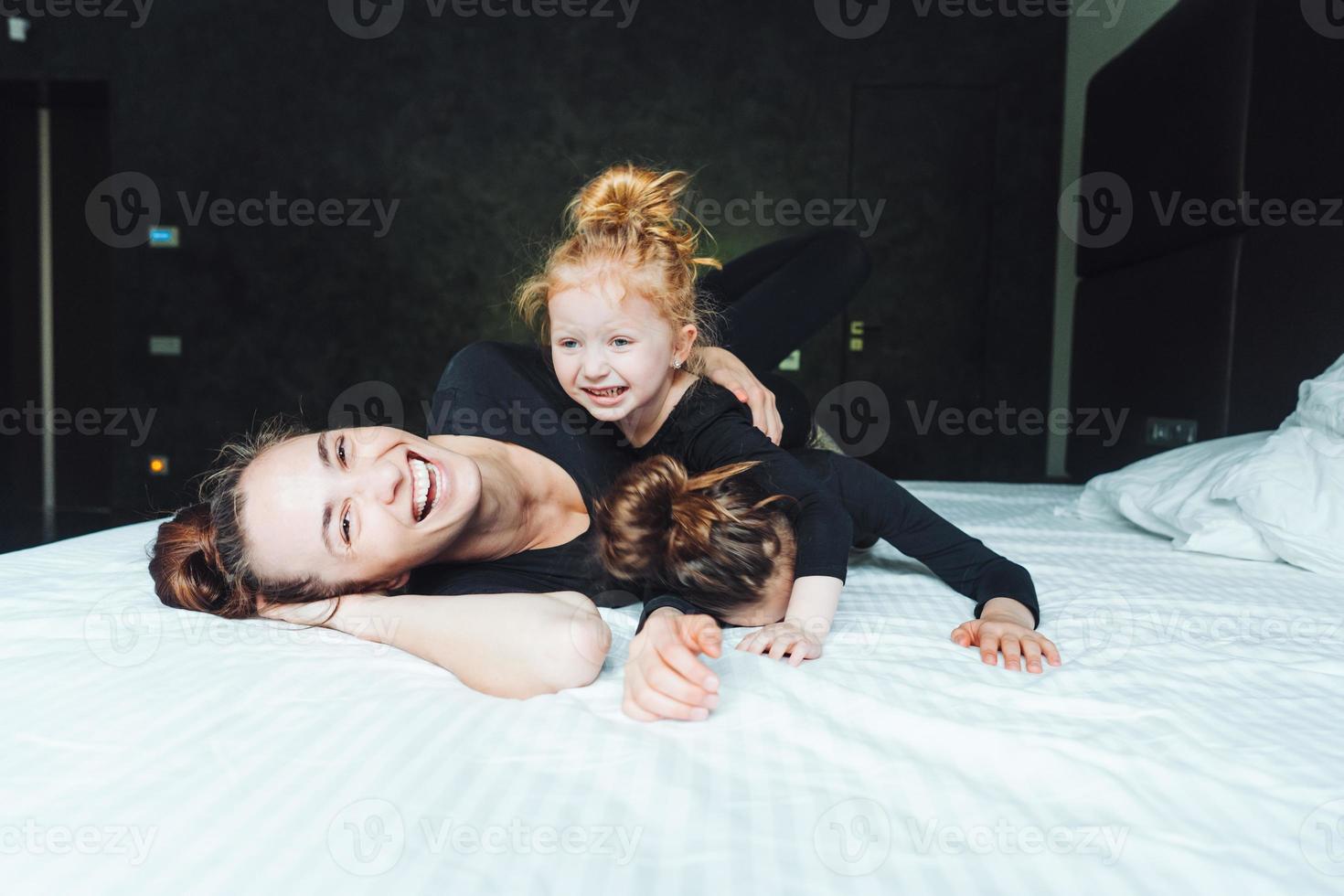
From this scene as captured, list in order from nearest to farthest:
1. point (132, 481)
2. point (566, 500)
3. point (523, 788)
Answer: point (523, 788), point (566, 500), point (132, 481)

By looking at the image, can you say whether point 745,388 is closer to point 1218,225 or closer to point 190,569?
point 190,569

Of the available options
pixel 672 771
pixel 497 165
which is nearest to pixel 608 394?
pixel 672 771

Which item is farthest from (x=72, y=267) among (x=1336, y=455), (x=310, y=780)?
(x=1336, y=455)

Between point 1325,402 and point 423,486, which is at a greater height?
point 1325,402

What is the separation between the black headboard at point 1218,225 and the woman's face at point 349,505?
1976mm

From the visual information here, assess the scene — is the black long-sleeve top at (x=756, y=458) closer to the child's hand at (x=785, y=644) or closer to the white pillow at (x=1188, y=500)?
the child's hand at (x=785, y=644)

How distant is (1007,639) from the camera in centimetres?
96

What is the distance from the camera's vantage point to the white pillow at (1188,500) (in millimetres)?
1494

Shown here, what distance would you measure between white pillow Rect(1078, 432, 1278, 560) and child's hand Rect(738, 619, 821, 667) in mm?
971

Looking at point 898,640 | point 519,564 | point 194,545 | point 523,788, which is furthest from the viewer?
point 519,564

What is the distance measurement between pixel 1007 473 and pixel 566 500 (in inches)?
129

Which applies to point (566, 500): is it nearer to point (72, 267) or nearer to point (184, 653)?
point (184, 653)

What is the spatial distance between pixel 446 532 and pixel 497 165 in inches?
139

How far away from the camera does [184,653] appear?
910 mm
